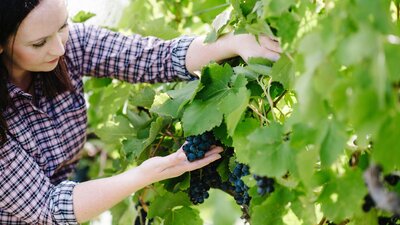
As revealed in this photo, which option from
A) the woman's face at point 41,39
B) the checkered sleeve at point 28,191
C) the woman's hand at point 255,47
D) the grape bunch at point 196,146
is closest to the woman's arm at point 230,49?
the woman's hand at point 255,47

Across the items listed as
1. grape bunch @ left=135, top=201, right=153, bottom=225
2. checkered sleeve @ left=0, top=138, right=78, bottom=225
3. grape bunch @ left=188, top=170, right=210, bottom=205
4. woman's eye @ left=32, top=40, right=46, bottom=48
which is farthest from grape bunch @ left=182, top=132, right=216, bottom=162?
grape bunch @ left=135, top=201, right=153, bottom=225

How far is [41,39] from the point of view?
171 centimetres

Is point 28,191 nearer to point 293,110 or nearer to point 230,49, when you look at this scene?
point 230,49

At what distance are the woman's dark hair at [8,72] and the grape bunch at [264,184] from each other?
0.80m

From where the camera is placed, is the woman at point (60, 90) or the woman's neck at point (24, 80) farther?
the woman's neck at point (24, 80)

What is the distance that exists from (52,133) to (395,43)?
4.39 ft

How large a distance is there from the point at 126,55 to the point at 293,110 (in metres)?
0.84

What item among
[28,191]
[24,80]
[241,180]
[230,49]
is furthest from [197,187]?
[24,80]

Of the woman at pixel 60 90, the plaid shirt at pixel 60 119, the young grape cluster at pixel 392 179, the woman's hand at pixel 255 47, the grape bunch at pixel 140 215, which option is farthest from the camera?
the grape bunch at pixel 140 215

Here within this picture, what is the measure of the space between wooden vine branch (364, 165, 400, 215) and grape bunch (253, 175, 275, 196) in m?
0.27

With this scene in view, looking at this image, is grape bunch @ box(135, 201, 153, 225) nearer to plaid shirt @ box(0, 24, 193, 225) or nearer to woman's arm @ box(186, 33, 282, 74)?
plaid shirt @ box(0, 24, 193, 225)

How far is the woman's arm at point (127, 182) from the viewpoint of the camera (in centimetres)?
154

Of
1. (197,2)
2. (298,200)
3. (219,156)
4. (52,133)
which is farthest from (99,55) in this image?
(298,200)

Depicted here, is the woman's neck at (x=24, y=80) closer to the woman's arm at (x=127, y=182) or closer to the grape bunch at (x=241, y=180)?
the woman's arm at (x=127, y=182)
